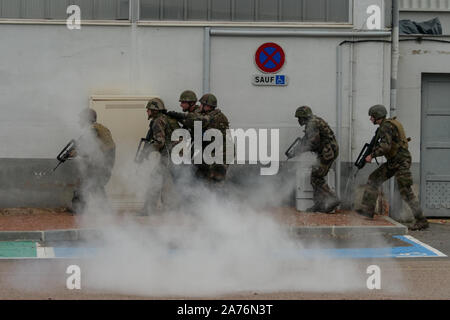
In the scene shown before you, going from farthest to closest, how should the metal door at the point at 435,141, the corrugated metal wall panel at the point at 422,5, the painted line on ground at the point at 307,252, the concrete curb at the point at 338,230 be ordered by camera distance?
1. the corrugated metal wall panel at the point at 422,5
2. the metal door at the point at 435,141
3. the concrete curb at the point at 338,230
4. the painted line on ground at the point at 307,252

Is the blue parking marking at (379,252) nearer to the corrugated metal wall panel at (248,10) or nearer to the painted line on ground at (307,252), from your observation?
the painted line on ground at (307,252)

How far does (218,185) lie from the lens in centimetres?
1191

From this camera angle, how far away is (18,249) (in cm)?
1016

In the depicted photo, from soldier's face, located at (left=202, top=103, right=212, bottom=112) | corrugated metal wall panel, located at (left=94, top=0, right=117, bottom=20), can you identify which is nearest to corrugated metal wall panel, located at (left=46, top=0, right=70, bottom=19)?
corrugated metal wall panel, located at (left=94, top=0, right=117, bottom=20)

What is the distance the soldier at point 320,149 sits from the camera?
12430 mm

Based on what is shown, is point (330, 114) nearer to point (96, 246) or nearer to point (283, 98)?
point (283, 98)

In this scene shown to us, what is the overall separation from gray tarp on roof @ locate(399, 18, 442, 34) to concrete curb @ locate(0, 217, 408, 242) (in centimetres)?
437

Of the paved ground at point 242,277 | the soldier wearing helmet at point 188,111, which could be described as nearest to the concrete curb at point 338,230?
the paved ground at point 242,277

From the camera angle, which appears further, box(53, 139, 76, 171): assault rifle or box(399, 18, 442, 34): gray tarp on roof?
box(399, 18, 442, 34): gray tarp on roof

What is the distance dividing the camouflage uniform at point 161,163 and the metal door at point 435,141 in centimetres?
434

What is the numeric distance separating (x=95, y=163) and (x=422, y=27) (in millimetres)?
6489

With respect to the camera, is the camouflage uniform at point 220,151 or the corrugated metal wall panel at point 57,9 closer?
the camouflage uniform at point 220,151

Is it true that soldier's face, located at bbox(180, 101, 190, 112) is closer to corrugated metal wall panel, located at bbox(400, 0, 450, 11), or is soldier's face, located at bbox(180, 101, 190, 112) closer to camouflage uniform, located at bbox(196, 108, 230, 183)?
camouflage uniform, located at bbox(196, 108, 230, 183)

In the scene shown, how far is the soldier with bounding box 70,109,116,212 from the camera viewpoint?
12.4 meters
